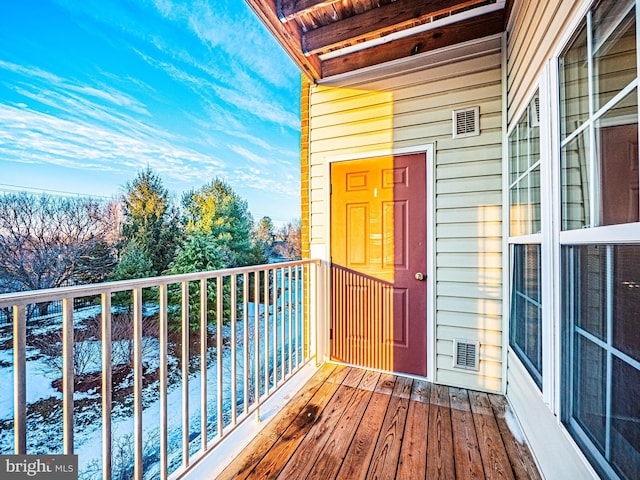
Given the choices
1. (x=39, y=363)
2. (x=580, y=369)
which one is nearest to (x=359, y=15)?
(x=580, y=369)

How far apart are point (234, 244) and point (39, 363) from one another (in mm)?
7302

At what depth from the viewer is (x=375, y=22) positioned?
7.28 feet

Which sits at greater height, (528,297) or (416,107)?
(416,107)

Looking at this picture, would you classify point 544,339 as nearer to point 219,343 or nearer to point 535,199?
point 535,199

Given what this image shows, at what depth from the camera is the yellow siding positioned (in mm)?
2188

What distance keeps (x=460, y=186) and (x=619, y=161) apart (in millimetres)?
1570

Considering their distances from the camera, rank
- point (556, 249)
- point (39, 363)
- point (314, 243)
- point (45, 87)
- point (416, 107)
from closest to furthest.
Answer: point (556, 249) < point (416, 107) < point (314, 243) < point (39, 363) < point (45, 87)

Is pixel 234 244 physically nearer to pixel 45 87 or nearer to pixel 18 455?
pixel 45 87

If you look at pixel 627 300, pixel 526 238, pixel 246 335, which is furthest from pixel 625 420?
pixel 246 335

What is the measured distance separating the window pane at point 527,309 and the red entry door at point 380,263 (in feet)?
2.16

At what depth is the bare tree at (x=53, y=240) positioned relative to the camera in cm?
606

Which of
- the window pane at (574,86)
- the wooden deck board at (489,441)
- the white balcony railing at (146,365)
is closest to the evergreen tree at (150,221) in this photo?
the white balcony railing at (146,365)

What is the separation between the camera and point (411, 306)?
245 cm

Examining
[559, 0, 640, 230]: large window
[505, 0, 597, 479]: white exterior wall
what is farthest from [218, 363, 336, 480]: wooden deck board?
[559, 0, 640, 230]: large window
